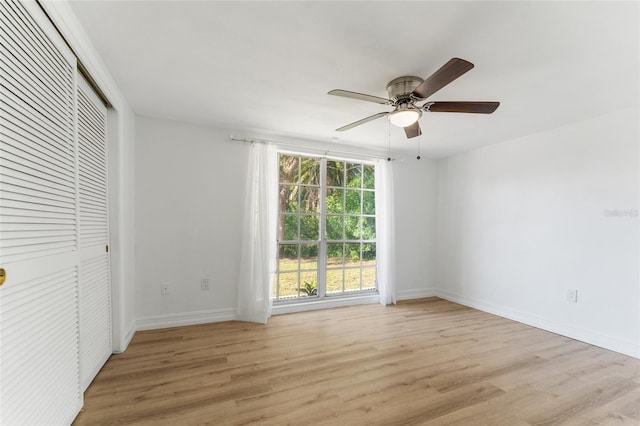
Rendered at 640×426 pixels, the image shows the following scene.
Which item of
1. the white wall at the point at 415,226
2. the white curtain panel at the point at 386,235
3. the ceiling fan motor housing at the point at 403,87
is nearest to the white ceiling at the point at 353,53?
the ceiling fan motor housing at the point at 403,87

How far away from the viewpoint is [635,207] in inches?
101

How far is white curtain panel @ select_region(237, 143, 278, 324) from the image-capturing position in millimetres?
3260

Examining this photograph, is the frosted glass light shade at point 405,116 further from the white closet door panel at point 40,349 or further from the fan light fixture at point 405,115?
the white closet door panel at point 40,349

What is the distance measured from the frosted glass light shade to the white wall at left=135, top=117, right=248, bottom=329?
1.93 m

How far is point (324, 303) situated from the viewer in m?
3.83

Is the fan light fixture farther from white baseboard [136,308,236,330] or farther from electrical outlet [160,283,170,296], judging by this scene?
electrical outlet [160,283,170,296]

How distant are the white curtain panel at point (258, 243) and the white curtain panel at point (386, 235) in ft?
5.32

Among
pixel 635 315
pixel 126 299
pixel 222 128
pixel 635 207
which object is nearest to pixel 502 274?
pixel 635 315

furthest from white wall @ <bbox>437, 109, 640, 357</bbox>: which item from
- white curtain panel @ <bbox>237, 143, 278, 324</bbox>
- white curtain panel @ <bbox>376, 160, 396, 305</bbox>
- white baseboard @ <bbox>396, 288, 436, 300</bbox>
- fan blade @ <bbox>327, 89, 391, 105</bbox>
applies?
white curtain panel @ <bbox>237, 143, 278, 324</bbox>

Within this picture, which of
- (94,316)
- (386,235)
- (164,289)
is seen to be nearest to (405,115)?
(386,235)

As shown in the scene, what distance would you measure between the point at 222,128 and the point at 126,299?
6.63ft

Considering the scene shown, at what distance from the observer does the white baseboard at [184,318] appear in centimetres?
296

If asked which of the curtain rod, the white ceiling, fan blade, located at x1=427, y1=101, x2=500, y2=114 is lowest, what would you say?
fan blade, located at x1=427, y1=101, x2=500, y2=114

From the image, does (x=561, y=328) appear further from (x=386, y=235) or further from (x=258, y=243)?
(x=258, y=243)
